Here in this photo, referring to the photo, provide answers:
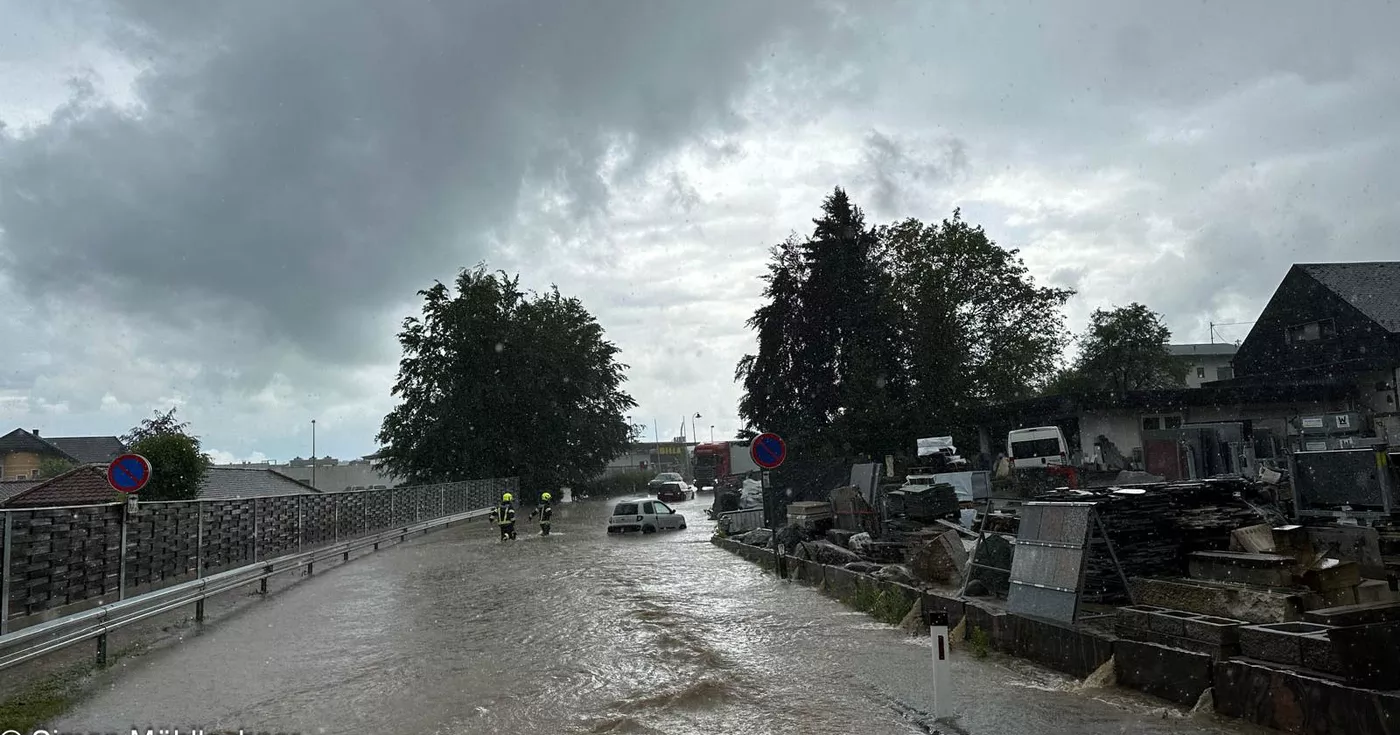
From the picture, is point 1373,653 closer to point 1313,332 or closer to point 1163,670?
point 1163,670

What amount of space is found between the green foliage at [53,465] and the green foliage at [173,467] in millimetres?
52269

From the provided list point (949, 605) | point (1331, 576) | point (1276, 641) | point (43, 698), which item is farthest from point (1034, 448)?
point (43, 698)

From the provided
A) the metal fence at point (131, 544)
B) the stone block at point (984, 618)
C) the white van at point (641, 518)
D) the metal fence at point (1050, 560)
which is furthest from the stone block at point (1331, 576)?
the white van at point (641, 518)

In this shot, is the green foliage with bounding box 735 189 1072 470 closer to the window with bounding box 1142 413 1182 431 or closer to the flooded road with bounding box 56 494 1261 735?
the window with bounding box 1142 413 1182 431

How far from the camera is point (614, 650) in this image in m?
9.80

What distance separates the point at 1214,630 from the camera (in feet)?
22.1

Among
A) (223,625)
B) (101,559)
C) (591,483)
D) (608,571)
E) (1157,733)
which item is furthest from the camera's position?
(591,483)

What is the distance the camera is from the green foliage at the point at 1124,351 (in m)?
57.9

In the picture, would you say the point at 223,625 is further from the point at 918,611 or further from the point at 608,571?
the point at 918,611

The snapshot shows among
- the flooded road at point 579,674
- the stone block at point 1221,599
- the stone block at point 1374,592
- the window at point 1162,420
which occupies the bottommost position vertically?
the flooded road at point 579,674

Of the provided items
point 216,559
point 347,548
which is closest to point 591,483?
point 347,548

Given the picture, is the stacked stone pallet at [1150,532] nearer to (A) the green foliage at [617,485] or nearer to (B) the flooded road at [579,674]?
(B) the flooded road at [579,674]

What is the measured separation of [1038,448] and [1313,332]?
2222 centimetres

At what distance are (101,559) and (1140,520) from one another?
12.2 m
